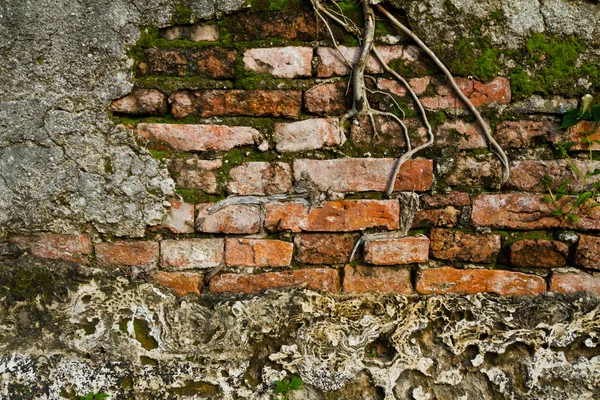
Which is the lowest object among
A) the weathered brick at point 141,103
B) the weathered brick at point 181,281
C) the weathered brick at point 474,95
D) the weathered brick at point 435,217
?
the weathered brick at point 181,281

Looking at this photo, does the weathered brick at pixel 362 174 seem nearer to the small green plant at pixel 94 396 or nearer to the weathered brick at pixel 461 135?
the weathered brick at pixel 461 135

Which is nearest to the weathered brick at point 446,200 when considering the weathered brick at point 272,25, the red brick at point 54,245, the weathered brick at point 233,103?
the weathered brick at point 233,103

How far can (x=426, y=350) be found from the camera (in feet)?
4.98

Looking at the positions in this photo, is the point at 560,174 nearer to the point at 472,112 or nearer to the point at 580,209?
the point at 580,209

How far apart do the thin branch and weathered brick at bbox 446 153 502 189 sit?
0.05 feet

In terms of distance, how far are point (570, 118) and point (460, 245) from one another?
495 millimetres

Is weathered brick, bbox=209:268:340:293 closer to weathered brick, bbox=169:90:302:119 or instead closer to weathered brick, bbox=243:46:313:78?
weathered brick, bbox=169:90:302:119

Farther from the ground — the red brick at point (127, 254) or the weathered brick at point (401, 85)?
the weathered brick at point (401, 85)

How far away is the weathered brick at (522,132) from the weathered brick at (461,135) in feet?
0.18

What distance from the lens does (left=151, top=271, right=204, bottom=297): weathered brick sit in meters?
1.50

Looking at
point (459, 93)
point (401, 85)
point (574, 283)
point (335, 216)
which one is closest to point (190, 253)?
point (335, 216)

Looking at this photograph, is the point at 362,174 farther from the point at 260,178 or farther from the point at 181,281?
the point at 181,281

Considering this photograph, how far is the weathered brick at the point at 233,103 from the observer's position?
147 centimetres

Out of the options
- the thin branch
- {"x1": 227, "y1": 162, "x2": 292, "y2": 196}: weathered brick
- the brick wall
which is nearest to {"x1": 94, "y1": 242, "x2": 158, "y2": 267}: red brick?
Result: the brick wall
